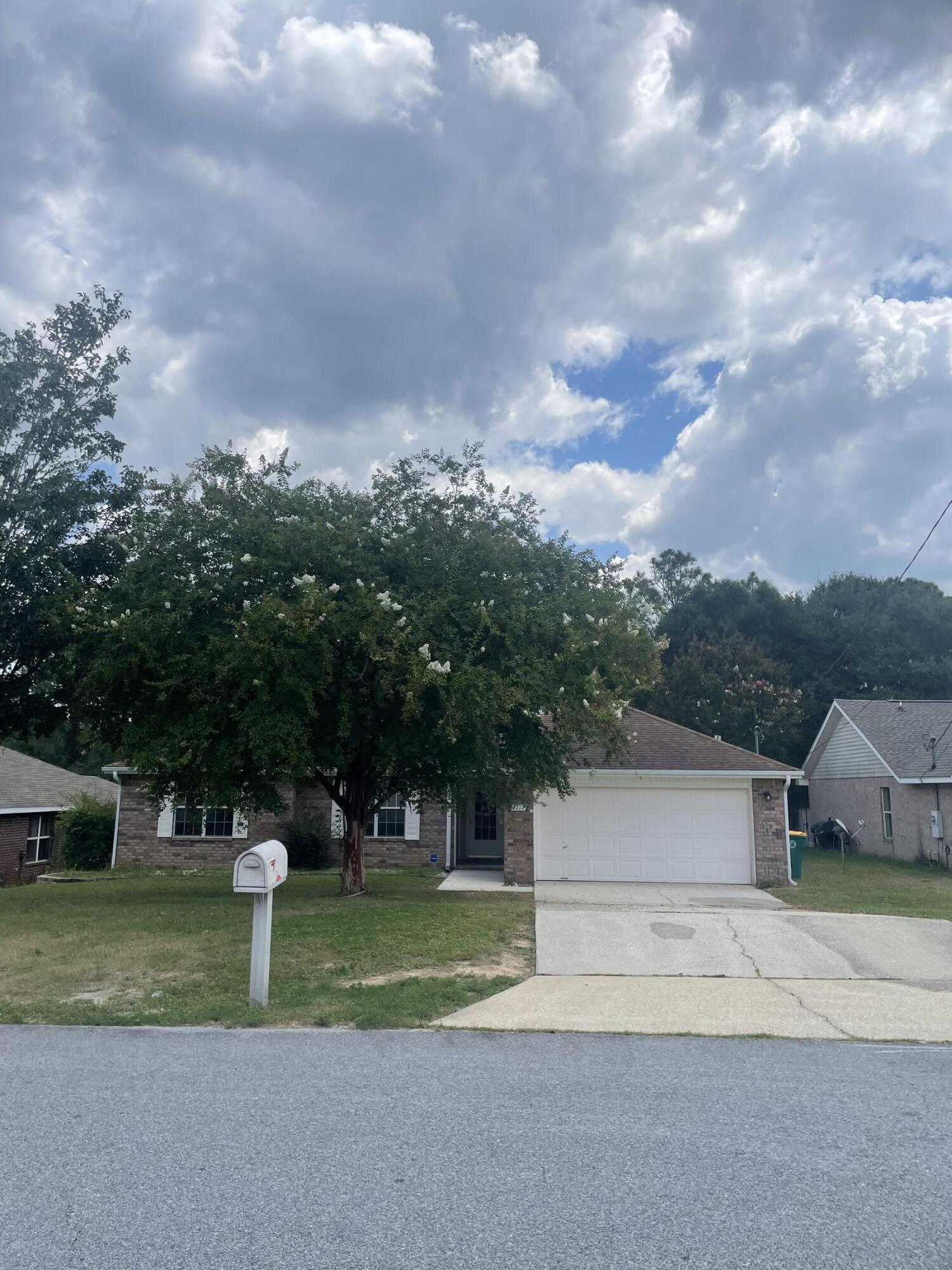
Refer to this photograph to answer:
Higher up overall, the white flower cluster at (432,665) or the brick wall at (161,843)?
the white flower cluster at (432,665)

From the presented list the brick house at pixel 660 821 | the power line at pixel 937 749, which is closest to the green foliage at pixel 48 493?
the brick house at pixel 660 821

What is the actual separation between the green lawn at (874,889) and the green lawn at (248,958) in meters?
5.00

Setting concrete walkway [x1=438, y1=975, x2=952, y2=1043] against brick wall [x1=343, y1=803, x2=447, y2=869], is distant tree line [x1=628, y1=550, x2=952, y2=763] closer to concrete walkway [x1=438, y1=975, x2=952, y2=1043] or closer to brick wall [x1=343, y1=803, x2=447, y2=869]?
brick wall [x1=343, y1=803, x2=447, y2=869]

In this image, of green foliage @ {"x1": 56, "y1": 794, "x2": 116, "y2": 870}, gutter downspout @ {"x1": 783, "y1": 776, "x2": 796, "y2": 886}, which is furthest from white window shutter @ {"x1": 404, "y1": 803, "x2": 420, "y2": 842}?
gutter downspout @ {"x1": 783, "y1": 776, "x2": 796, "y2": 886}

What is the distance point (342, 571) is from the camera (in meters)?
13.7

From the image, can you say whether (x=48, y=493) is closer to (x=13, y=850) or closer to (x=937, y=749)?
(x=13, y=850)

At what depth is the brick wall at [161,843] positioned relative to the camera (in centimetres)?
2205

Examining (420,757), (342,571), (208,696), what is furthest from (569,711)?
(208,696)

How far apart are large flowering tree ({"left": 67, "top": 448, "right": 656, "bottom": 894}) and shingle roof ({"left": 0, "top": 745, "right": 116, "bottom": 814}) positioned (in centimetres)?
1230

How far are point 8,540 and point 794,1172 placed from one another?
1484 centimetres

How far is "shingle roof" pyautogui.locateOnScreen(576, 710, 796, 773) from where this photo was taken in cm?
1836

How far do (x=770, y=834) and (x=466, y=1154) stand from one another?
49.4 feet

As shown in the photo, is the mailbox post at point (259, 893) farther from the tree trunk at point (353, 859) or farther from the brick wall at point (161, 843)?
the brick wall at point (161, 843)

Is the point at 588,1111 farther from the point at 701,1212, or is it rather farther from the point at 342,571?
the point at 342,571
